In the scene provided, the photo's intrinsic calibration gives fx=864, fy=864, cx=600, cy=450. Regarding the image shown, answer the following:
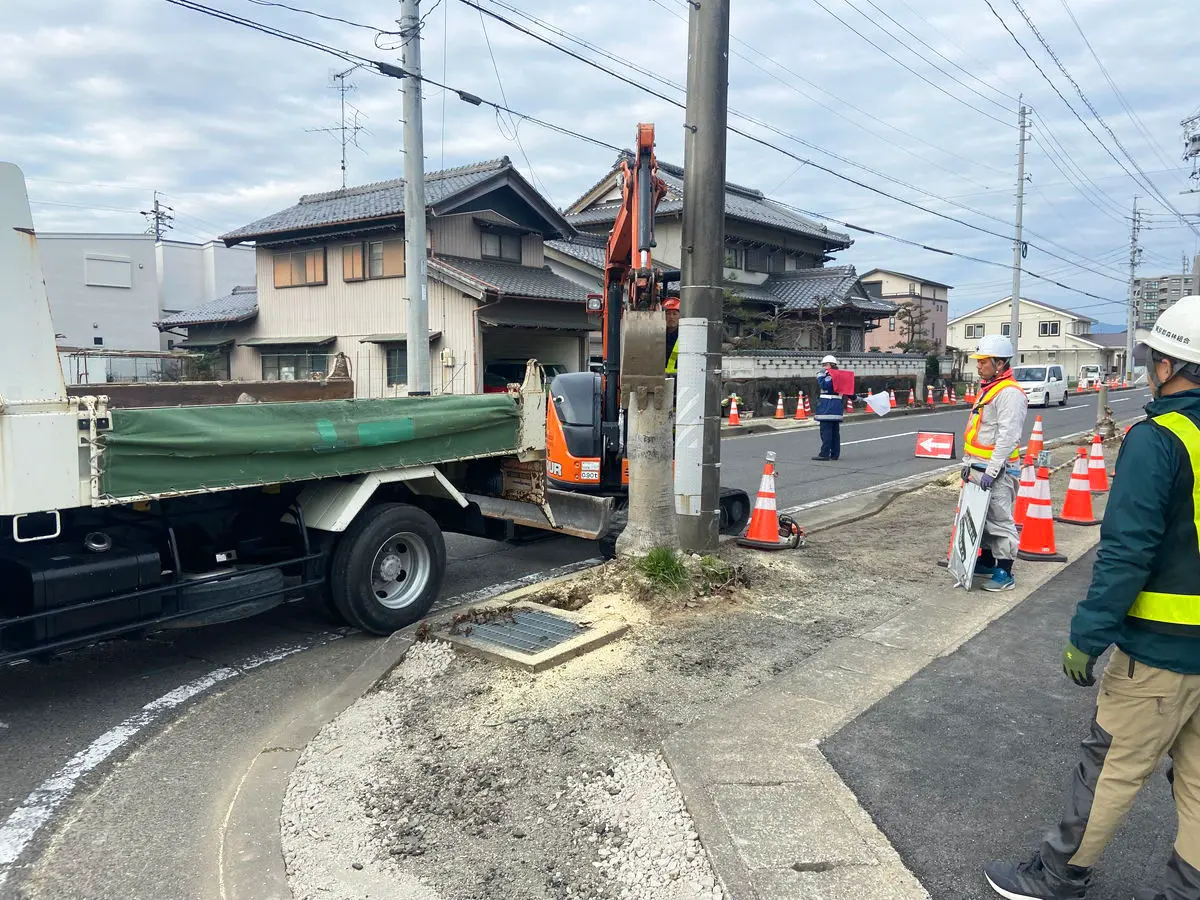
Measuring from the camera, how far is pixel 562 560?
809cm

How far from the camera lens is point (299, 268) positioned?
89.1 ft

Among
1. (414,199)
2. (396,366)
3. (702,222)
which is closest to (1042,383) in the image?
(396,366)

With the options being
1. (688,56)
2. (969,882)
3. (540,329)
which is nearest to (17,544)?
(969,882)

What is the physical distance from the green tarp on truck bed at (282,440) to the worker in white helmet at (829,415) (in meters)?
10.0

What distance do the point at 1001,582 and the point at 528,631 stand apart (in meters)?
3.76

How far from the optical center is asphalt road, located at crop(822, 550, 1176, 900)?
10.3 feet

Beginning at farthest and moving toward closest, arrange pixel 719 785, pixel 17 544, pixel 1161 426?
pixel 17 544 < pixel 719 785 < pixel 1161 426

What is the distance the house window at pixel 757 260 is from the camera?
121 feet

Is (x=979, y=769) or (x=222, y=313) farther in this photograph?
(x=222, y=313)

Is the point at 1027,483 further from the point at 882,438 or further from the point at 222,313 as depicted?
the point at 222,313

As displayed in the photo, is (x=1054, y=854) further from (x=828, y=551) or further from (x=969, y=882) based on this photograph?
(x=828, y=551)

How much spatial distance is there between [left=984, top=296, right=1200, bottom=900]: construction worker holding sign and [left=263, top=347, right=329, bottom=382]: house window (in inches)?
1010

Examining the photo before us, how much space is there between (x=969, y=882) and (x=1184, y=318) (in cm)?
201

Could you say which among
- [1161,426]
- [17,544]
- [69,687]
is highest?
[1161,426]
